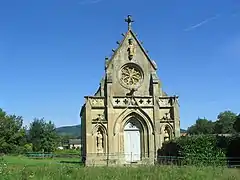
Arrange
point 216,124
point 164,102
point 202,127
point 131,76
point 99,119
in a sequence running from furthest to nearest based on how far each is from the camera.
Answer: point 202,127, point 216,124, point 131,76, point 164,102, point 99,119

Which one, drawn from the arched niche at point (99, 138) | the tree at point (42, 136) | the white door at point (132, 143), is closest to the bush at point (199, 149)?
the white door at point (132, 143)

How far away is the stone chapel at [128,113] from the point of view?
121 feet

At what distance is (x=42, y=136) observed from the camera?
278 ft

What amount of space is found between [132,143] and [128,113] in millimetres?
3037

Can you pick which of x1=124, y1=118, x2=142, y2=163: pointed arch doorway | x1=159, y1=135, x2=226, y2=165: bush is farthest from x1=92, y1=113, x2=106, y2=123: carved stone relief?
x1=159, y1=135, x2=226, y2=165: bush

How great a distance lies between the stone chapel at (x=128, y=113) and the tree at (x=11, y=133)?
116 ft

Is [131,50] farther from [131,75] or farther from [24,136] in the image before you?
[24,136]

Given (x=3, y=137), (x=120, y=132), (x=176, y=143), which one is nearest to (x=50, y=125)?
(x=3, y=137)

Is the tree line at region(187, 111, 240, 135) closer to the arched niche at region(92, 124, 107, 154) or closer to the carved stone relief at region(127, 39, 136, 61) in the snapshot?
the carved stone relief at region(127, 39, 136, 61)

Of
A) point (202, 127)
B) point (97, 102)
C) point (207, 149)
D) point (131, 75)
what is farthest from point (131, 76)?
point (202, 127)

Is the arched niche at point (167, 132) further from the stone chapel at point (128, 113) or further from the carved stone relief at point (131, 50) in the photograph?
the carved stone relief at point (131, 50)

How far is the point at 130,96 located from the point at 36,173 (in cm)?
2295

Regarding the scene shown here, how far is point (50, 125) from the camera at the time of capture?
85.4 m

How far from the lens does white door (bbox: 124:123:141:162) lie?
37719 millimetres
